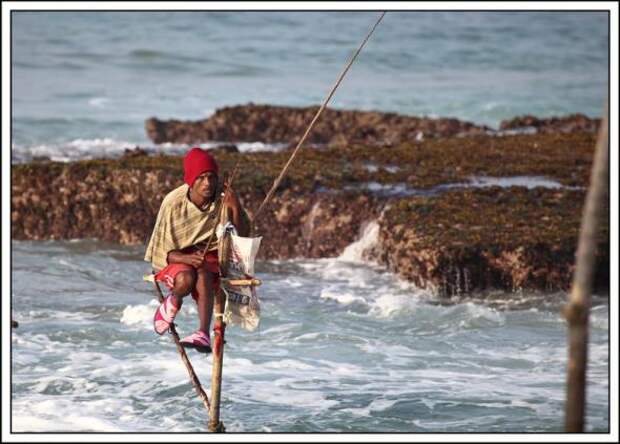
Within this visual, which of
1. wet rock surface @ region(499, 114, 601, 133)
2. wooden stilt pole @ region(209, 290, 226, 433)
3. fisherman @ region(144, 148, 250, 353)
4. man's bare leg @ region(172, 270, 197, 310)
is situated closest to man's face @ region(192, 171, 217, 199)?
fisherman @ region(144, 148, 250, 353)

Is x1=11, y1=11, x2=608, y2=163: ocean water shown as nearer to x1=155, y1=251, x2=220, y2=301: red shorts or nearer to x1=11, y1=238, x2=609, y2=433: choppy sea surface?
x1=11, y1=238, x2=609, y2=433: choppy sea surface

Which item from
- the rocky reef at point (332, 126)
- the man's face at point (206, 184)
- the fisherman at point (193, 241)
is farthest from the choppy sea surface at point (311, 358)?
the rocky reef at point (332, 126)

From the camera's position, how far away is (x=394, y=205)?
51.5 feet

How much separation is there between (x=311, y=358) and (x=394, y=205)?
4.01 meters

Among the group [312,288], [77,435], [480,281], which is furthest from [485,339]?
[77,435]

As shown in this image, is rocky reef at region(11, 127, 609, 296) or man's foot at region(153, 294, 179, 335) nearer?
man's foot at region(153, 294, 179, 335)

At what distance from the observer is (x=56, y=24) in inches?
1638

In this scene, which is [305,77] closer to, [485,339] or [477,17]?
[477,17]

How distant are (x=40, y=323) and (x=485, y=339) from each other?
13.2 ft

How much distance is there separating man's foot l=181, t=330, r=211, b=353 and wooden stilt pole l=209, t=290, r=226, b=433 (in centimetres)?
7

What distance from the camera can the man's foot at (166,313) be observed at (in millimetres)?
7645

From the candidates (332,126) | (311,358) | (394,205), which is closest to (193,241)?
(311,358)

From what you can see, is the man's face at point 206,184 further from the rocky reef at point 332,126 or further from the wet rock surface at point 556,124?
the wet rock surface at point 556,124

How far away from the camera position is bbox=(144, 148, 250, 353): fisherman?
24.5 ft
